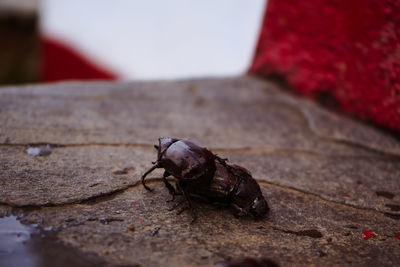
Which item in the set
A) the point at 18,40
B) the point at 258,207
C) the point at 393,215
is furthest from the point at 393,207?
the point at 18,40

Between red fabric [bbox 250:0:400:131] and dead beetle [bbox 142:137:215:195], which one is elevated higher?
red fabric [bbox 250:0:400:131]

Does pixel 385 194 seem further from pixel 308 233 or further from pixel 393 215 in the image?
pixel 308 233

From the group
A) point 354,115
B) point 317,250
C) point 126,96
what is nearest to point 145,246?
point 317,250

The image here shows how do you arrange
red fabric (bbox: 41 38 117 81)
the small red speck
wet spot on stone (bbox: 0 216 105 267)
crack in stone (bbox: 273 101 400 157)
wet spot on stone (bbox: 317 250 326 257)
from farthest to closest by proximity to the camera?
red fabric (bbox: 41 38 117 81)
crack in stone (bbox: 273 101 400 157)
the small red speck
wet spot on stone (bbox: 317 250 326 257)
wet spot on stone (bbox: 0 216 105 267)

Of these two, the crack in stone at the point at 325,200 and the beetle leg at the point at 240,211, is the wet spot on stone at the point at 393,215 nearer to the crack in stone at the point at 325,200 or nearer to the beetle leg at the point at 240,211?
the crack in stone at the point at 325,200

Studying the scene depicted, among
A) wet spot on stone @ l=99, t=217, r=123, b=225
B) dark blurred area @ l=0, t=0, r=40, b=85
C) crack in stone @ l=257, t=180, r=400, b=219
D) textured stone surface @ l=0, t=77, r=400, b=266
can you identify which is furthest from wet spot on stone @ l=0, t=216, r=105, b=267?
dark blurred area @ l=0, t=0, r=40, b=85

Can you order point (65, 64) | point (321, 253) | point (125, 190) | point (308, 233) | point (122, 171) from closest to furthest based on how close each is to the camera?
point (321, 253) → point (308, 233) → point (125, 190) → point (122, 171) → point (65, 64)

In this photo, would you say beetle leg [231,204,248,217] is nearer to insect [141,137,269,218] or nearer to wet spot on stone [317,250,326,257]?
insect [141,137,269,218]
